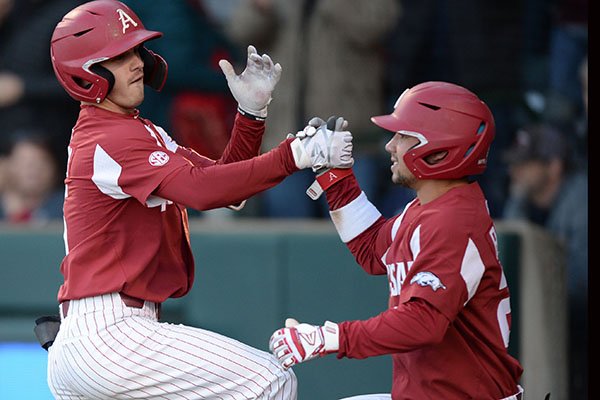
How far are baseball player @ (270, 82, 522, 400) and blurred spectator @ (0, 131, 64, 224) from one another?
3070 mm

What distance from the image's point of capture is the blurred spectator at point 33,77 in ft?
21.9

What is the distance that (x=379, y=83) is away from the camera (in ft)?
20.9

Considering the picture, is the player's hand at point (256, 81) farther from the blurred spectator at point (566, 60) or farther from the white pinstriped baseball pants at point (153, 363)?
the blurred spectator at point (566, 60)

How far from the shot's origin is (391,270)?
12.6ft

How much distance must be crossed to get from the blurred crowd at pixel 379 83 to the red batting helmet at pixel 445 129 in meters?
2.41

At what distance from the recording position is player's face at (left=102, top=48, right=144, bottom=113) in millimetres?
3924

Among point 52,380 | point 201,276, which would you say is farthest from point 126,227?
point 201,276

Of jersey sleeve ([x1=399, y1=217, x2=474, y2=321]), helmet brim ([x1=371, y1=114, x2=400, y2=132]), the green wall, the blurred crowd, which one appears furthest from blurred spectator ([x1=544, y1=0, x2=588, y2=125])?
jersey sleeve ([x1=399, y1=217, x2=474, y2=321])

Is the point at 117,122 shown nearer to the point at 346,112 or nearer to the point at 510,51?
the point at 346,112

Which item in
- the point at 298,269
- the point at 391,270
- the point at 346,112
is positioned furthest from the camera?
the point at 346,112

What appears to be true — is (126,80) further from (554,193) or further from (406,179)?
(554,193)

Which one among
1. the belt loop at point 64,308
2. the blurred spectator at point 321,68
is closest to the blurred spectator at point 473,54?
the blurred spectator at point 321,68

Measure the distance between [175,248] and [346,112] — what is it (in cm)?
246

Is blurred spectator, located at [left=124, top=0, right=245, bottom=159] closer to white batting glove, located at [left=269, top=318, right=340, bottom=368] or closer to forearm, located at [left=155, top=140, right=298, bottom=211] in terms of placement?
forearm, located at [left=155, top=140, right=298, bottom=211]
